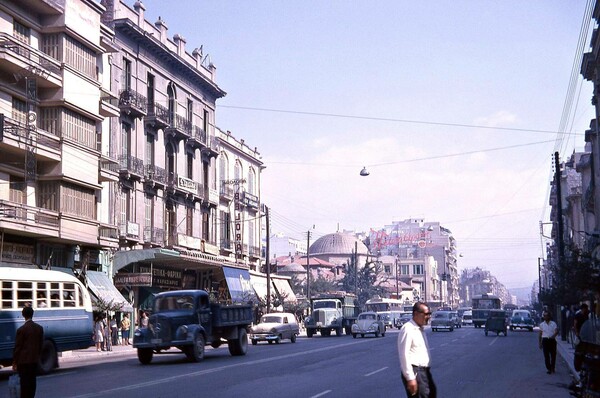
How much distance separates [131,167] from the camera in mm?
46375

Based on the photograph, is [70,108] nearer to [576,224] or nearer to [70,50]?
[70,50]

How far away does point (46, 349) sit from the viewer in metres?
24.2

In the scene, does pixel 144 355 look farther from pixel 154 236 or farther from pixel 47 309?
pixel 154 236

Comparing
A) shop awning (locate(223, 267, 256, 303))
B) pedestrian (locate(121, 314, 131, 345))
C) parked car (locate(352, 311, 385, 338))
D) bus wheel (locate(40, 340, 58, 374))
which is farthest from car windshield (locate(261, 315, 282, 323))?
bus wheel (locate(40, 340, 58, 374))

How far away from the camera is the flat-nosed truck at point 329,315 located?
188 feet

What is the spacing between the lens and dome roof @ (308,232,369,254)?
529 ft

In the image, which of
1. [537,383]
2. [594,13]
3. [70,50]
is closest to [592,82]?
[594,13]

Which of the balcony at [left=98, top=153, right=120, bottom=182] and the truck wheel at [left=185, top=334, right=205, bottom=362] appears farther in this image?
the balcony at [left=98, top=153, right=120, bottom=182]

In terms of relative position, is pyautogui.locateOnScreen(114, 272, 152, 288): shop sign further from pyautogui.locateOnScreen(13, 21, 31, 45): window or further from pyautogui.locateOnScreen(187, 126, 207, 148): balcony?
pyautogui.locateOnScreen(13, 21, 31, 45): window

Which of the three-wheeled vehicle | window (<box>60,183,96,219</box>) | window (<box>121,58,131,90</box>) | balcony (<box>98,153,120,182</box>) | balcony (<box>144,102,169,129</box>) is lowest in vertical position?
the three-wheeled vehicle

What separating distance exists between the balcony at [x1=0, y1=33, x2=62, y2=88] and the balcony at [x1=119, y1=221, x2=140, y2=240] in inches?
422

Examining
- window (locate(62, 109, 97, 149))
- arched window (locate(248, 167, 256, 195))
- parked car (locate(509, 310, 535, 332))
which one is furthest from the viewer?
parked car (locate(509, 310, 535, 332))

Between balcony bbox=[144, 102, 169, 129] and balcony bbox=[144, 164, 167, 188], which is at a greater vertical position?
balcony bbox=[144, 102, 169, 129]

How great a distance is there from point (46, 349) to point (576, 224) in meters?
73.3
